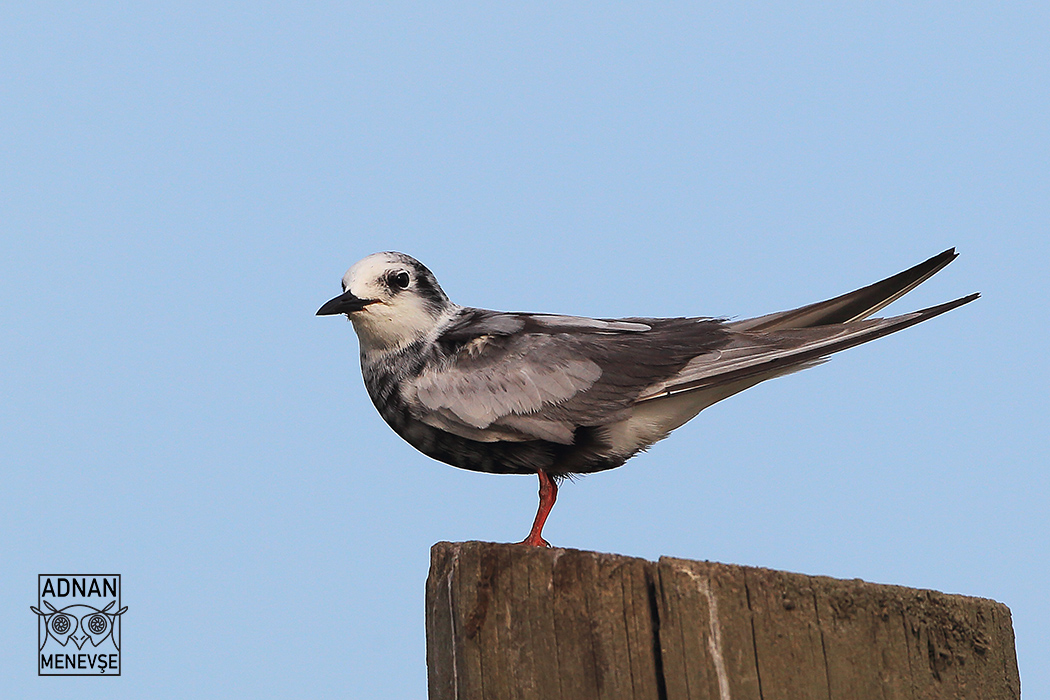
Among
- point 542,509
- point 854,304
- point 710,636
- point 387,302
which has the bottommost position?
point 710,636

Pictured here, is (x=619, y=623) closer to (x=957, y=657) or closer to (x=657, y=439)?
(x=957, y=657)

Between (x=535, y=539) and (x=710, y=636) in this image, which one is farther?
(x=535, y=539)

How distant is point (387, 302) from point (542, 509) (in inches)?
53.4

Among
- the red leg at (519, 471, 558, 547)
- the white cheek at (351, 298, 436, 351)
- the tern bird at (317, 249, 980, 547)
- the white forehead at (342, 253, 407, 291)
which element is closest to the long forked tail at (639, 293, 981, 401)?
the tern bird at (317, 249, 980, 547)

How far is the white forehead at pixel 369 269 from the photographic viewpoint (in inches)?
210

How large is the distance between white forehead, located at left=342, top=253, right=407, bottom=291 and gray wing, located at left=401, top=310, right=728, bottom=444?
0.47 m

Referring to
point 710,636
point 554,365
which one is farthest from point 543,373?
point 710,636

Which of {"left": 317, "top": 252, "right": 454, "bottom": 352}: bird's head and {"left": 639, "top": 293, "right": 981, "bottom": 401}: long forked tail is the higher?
{"left": 317, "top": 252, "right": 454, "bottom": 352}: bird's head

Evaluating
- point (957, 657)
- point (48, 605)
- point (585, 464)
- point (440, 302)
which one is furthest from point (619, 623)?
point (48, 605)

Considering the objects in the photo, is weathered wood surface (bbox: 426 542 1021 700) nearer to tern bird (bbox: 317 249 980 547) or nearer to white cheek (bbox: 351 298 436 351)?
tern bird (bbox: 317 249 980 547)

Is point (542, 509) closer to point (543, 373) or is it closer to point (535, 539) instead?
point (535, 539)

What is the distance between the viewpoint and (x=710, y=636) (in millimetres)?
3168

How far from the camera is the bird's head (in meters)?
5.30

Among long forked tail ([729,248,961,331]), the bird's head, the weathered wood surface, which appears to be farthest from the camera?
the bird's head
